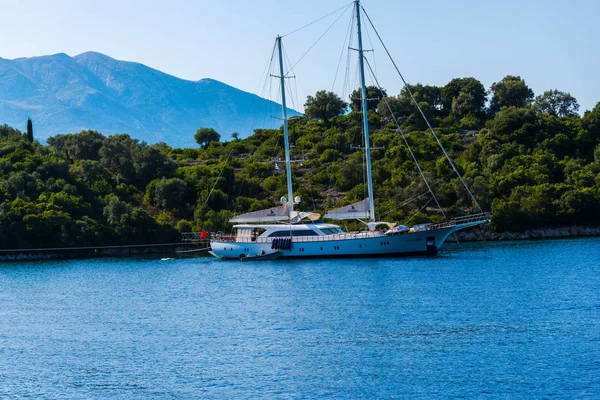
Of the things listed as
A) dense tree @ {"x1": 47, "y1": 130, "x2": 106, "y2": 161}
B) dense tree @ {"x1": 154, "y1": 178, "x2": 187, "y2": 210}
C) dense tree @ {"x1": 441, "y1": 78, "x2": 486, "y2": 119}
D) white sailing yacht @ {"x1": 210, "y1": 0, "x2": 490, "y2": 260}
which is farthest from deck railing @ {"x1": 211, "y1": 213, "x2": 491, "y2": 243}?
dense tree @ {"x1": 441, "y1": 78, "x2": 486, "y2": 119}

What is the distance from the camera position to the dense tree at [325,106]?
126 metres

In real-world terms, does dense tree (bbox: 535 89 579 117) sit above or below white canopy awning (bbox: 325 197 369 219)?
above

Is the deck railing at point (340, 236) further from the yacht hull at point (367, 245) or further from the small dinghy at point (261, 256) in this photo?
the small dinghy at point (261, 256)

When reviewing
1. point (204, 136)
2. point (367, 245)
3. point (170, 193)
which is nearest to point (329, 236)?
point (367, 245)

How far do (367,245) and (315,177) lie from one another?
37.9m

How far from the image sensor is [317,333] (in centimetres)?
3291

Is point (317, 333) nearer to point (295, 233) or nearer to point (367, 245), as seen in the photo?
point (367, 245)

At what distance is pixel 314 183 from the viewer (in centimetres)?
9644

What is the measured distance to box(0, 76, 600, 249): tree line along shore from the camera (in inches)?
3125

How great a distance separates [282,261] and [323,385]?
3786 cm

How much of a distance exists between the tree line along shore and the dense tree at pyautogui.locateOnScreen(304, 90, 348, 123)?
17.8ft

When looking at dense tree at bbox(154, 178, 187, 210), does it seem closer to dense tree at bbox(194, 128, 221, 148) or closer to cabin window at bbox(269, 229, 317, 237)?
cabin window at bbox(269, 229, 317, 237)

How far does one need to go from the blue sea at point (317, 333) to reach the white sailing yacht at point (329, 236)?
4.44 meters

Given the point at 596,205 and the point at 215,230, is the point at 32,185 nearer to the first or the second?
the point at 215,230
